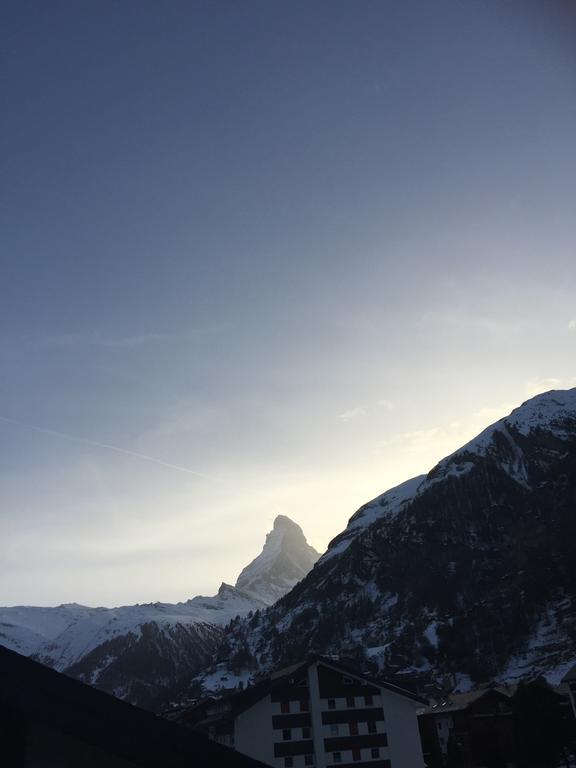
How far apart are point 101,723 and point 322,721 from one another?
69502 millimetres

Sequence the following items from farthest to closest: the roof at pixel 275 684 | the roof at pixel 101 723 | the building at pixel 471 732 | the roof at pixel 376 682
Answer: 1. the building at pixel 471 732
2. the roof at pixel 376 682
3. the roof at pixel 275 684
4. the roof at pixel 101 723

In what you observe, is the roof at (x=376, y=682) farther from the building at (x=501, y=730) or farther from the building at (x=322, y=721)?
the building at (x=501, y=730)

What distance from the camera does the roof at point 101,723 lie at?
262 inches

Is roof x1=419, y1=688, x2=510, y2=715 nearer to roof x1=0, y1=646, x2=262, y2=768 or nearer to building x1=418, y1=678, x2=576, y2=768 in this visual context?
building x1=418, y1=678, x2=576, y2=768

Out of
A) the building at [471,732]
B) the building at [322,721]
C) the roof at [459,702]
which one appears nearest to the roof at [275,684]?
the building at [322,721]

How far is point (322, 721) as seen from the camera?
66.6 meters

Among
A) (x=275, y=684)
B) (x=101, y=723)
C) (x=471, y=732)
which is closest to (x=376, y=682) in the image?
(x=275, y=684)

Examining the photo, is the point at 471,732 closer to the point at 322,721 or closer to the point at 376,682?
the point at 376,682

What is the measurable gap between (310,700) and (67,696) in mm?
69536

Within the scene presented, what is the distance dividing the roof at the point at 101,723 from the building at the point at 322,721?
66.2 m

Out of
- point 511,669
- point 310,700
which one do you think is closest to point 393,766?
point 310,700

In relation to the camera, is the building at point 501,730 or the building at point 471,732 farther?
the building at point 471,732

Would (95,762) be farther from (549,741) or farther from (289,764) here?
(549,741)

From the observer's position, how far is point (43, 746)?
7.09 metres
